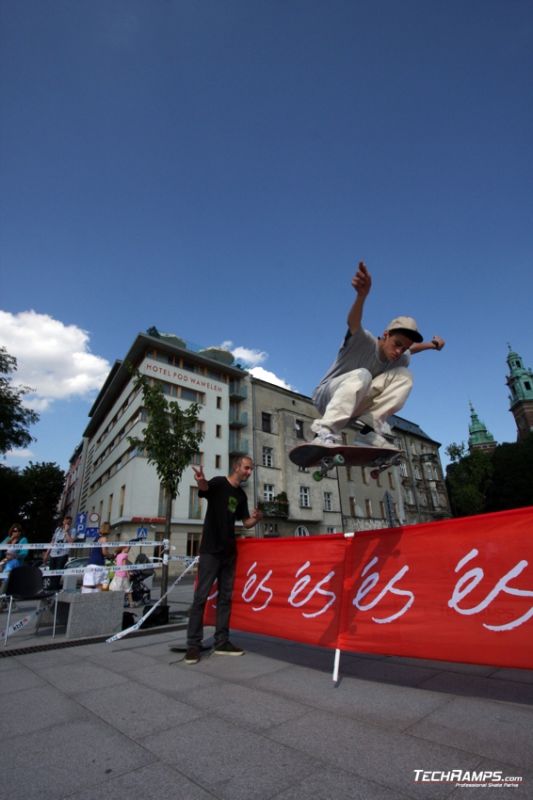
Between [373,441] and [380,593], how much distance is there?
1.36m

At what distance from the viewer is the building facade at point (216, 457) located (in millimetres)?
27625

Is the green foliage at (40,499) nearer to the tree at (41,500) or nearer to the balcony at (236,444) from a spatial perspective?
the tree at (41,500)

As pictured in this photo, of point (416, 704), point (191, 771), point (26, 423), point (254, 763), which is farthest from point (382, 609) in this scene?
point (26, 423)

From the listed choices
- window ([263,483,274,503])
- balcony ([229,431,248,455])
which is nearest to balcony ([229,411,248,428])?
balcony ([229,431,248,455])

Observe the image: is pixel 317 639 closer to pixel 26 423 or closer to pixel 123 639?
pixel 123 639

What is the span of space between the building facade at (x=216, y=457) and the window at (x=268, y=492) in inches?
3.3

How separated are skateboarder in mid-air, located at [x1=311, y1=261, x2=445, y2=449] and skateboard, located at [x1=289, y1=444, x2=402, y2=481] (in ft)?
0.26

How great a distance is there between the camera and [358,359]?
394 cm

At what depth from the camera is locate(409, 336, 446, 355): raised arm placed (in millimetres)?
4309

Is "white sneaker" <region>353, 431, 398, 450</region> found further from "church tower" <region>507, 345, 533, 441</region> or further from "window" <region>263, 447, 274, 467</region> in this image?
"church tower" <region>507, 345, 533, 441</region>

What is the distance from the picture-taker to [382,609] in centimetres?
349

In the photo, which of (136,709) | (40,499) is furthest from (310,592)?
(40,499)

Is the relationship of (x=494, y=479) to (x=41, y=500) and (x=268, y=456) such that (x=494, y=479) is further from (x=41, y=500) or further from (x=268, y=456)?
(x=41, y=500)

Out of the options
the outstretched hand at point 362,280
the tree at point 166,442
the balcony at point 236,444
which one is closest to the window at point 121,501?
the balcony at point 236,444
